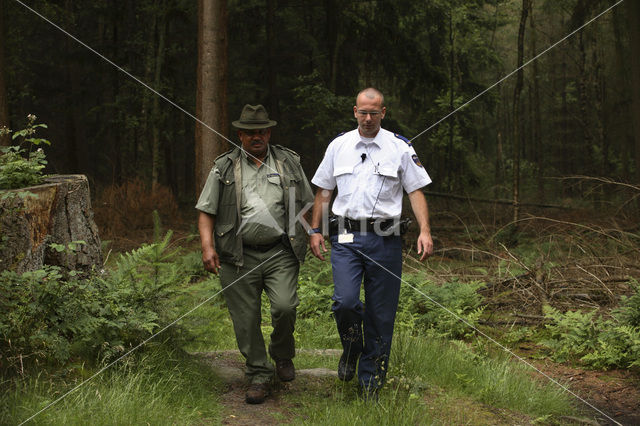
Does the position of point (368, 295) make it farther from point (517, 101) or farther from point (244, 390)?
point (517, 101)

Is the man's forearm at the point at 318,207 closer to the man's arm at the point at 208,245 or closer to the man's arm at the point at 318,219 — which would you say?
the man's arm at the point at 318,219

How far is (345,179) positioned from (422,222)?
67 centimetres

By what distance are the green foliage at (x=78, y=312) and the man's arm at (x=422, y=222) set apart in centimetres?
202

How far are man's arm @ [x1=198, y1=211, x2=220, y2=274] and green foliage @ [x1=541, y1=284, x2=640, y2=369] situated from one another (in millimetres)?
4230

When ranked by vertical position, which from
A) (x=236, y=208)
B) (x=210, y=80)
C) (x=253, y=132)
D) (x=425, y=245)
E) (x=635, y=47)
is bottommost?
(x=425, y=245)

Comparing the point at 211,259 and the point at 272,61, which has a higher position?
the point at 272,61

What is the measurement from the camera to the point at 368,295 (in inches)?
179

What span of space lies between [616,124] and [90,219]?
25836mm

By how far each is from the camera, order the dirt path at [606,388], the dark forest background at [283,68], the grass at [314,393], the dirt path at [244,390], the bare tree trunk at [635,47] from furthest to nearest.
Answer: the dark forest background at [283,68]
the bare tree trunk at [635,47]
the dirt path at [606,388]
the dirt path at [244,390]
the grass at [314,393]

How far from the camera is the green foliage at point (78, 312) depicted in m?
3.96

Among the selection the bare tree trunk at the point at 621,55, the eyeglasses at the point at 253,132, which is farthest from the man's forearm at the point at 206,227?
the bare tree trunk at the point at 621,55

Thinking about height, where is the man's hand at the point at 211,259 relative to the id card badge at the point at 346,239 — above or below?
below

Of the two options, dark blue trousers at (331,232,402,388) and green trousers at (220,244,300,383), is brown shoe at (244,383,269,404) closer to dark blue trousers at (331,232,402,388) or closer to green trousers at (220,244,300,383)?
green trousers at (220,244,300,383)

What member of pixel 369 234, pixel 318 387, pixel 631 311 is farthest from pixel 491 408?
pixel 631 311
